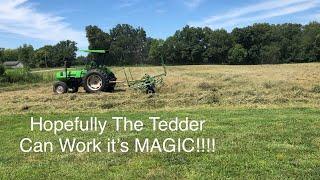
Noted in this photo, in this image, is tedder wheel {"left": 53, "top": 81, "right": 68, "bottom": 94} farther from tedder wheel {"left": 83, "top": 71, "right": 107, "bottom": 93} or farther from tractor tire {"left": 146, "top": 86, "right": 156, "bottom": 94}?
tractor tire {"left": 146, "top": 86, "right": 156, "bottom": 94}

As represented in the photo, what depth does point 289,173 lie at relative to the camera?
7590 millimetres

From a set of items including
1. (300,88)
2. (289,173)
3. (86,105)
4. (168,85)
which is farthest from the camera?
(168,85)

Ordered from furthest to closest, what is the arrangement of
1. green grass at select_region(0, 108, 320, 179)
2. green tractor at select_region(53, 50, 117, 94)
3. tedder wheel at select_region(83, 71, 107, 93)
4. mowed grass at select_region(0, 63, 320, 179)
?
green tractor at select_region(53, 50, 117, 94) → tedder wheel at select_region(83, 71, 107, 93) → mowed grass at select_region(0, 63, 320, 179) → green grass at select_region(0, 108, 320, 179)

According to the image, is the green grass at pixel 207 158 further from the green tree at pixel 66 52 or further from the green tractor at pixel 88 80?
the green tree at pixel 66 52

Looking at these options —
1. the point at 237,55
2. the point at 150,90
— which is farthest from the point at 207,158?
the point at 237,55

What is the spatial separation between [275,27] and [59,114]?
109269mm

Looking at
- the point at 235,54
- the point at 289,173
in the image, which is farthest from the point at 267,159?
the point at 235,54

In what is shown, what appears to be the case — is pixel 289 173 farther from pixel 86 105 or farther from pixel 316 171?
pixel 86 105

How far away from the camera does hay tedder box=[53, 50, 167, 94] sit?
71.9 feet

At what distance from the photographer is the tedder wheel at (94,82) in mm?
22641

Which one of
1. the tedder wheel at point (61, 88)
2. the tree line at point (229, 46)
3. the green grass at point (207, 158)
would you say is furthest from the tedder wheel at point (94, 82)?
the tree line at point (229, 46)

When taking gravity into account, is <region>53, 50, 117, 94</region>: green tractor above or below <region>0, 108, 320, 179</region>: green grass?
above

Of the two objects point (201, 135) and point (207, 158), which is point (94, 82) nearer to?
point (201, 135)

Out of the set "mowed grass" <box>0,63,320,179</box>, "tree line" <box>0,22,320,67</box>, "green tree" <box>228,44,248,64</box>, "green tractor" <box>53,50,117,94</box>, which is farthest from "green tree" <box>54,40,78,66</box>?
"green tree" <box>228,44,248,64</box>
